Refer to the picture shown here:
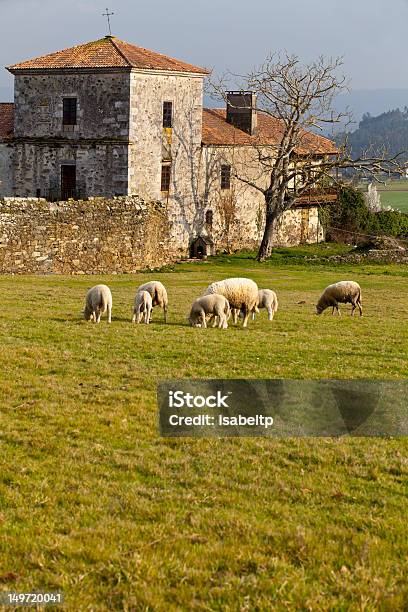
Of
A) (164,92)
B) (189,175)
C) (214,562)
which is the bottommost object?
(214,562)

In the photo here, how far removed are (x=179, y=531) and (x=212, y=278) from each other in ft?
108

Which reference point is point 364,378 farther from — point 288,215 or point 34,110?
point 288,215

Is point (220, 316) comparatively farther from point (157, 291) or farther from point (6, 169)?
point (6, 169)

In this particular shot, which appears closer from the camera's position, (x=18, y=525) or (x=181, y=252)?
(x=18, y=525)

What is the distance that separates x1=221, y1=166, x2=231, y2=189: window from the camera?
5803cm

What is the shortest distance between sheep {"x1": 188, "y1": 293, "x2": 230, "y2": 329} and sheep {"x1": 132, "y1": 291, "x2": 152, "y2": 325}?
45.7 inches

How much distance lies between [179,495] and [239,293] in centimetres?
1269

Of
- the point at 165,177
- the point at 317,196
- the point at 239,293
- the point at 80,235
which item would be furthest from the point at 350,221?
the point at 239,293

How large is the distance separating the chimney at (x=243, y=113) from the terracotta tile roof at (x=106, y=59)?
846 cm

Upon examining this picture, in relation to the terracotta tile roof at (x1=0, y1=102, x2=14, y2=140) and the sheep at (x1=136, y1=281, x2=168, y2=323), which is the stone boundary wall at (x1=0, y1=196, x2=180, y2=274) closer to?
the terracotta tile roof at (x1=0, y1=102, x2=14, y2=140)

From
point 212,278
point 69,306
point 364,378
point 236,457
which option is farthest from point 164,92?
point 236,457

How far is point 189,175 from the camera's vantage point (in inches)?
2178

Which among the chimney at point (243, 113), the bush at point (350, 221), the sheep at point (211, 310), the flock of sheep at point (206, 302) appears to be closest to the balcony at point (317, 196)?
the bush at point (350, 221)

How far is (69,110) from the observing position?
50688mm
